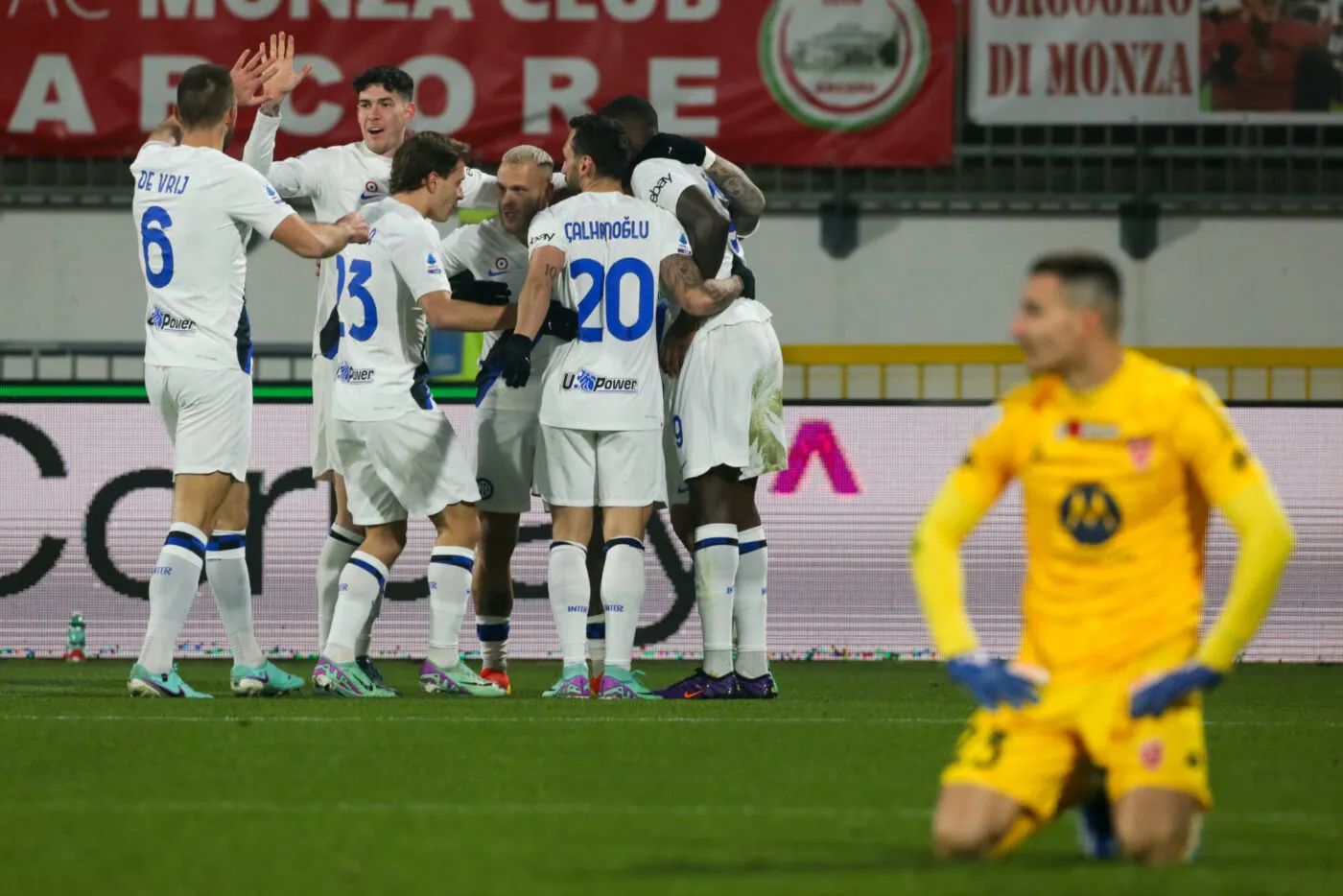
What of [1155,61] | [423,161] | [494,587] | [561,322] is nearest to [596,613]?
[494,587]

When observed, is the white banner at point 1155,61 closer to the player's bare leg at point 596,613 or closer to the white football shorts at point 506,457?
the player's bare leg at point 596,613

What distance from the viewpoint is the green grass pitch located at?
3.69 metres

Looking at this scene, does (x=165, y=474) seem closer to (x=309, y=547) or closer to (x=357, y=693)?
(x=309, y=547)

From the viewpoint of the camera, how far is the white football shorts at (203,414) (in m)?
7.02

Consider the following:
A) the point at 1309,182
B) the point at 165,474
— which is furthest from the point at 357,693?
the point at 1309,182

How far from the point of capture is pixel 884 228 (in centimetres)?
1570

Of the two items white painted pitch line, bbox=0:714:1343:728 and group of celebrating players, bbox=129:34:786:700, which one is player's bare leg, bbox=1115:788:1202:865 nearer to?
white painted pitch line, bbox=0:714:1343:728

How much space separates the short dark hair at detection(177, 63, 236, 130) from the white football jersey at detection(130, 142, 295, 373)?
4.3 inches

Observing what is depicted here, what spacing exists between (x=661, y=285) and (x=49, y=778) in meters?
3.10

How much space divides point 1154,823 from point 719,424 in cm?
380

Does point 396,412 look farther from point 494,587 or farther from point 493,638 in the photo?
point 493,638

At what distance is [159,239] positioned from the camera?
7.05 m

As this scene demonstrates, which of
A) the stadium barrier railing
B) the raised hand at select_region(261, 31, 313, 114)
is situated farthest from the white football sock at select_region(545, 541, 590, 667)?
the stadium barrier railing

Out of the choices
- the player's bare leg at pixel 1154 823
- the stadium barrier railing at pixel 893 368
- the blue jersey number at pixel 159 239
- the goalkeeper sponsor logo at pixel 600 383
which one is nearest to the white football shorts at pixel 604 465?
the goalkeeper sponsor logo at pixel 600 383
